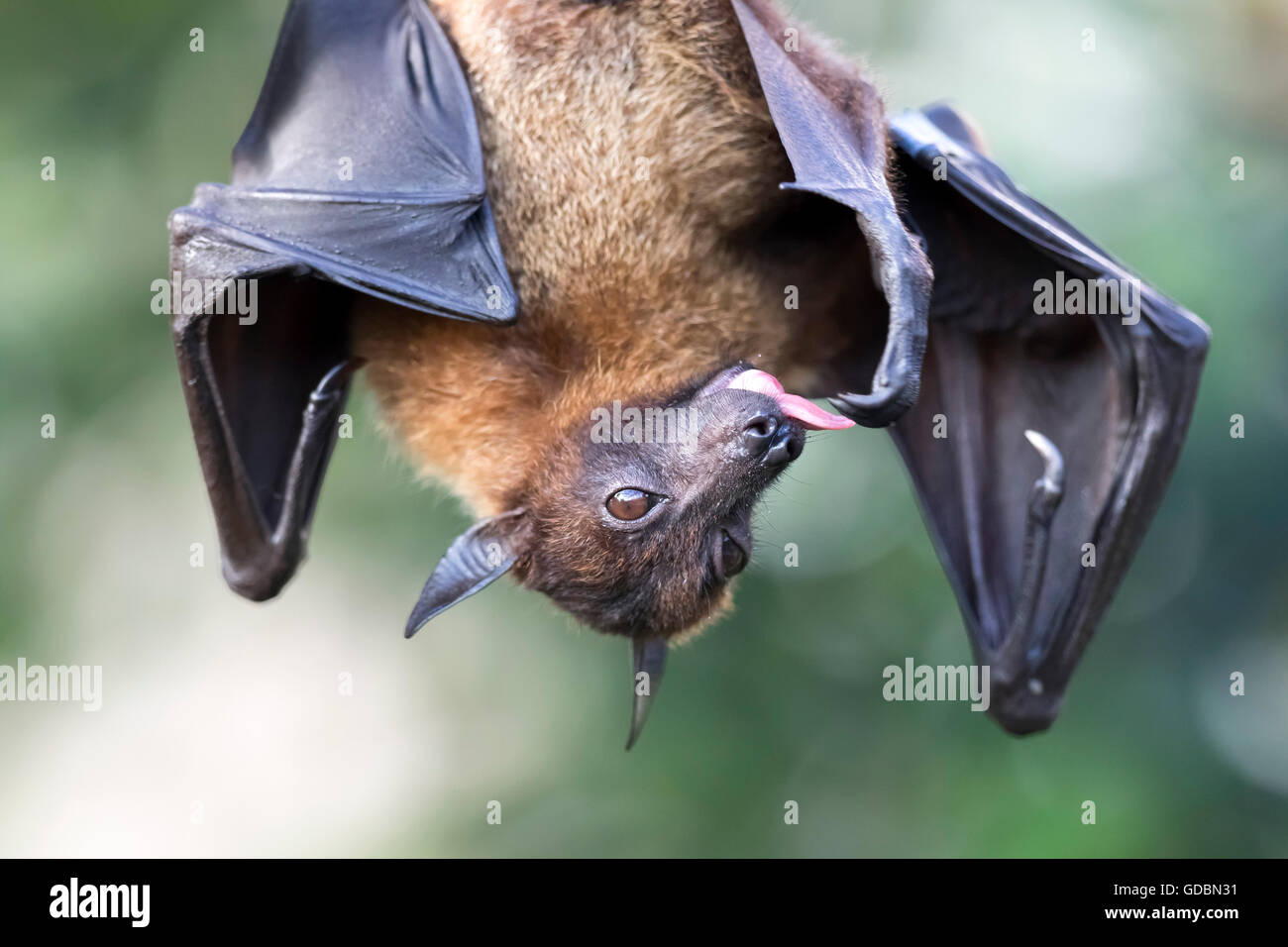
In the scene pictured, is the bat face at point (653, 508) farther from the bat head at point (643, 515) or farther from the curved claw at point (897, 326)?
the curved claw at point (897, 326)

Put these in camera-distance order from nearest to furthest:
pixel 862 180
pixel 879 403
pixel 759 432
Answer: pixel 879 403, pixel 862 180, pixel 759 432

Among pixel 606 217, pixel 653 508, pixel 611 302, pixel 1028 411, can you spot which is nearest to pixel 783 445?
pixel 653 508

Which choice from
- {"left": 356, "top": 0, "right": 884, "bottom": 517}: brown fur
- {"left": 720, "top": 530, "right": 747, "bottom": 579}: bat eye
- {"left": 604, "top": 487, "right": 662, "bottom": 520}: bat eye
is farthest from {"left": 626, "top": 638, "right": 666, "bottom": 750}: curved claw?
{"left": 356, "top": 0, "right": 884, "bottom": 517}: brown fur

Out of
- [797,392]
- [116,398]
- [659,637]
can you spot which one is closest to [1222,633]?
[797,392]

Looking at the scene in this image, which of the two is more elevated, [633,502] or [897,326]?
[897,326]

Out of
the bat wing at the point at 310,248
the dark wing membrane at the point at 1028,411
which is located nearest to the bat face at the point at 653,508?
the bat wing at the point at 310,248

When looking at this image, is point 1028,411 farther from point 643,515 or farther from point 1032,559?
point 643,515

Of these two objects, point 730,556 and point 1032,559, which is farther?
point 1032,559
